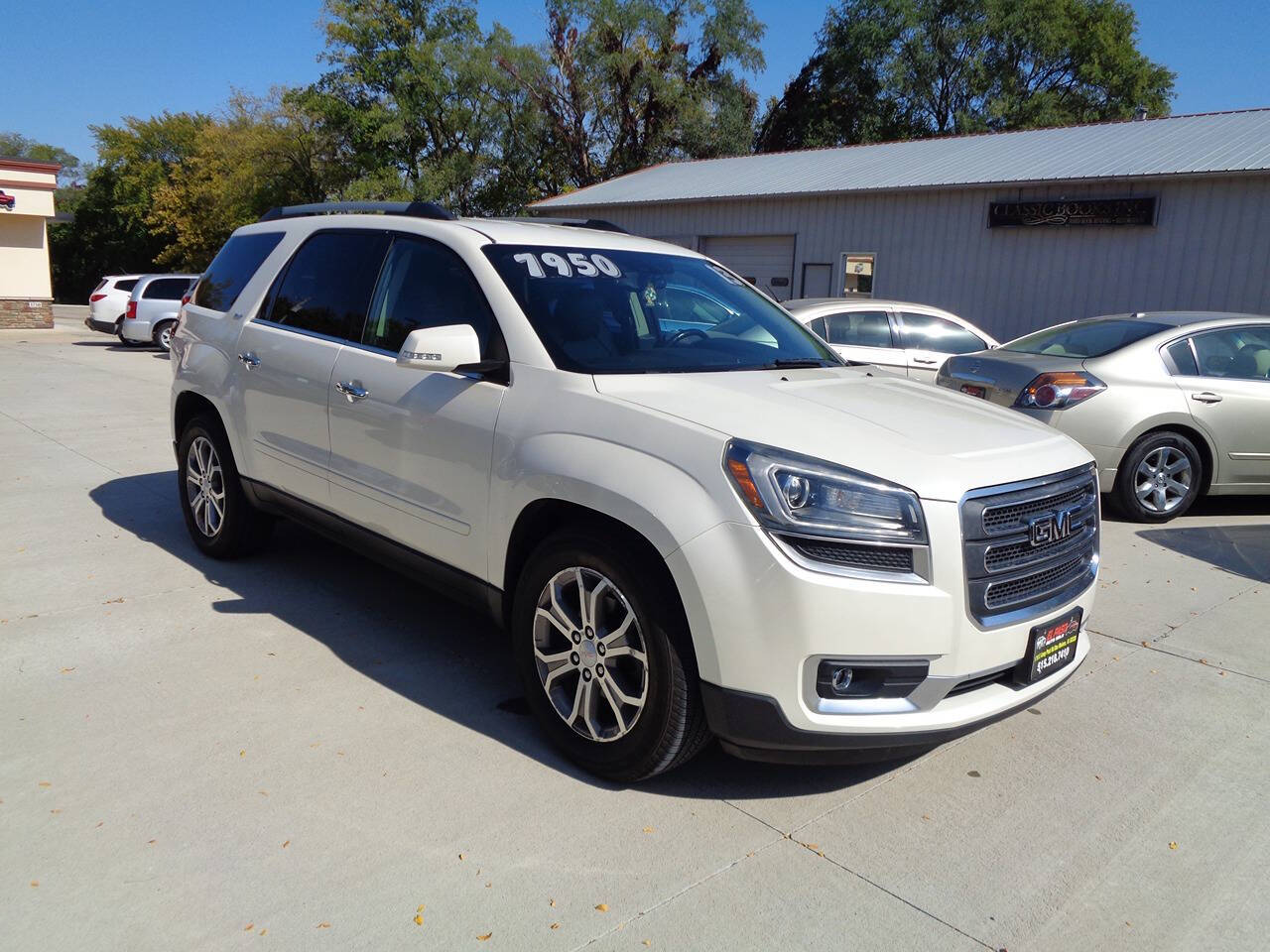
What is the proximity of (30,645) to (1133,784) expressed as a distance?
454 cm

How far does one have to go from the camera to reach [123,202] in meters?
54.1

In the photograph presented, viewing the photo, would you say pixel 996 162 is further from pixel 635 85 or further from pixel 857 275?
pixel 635 85

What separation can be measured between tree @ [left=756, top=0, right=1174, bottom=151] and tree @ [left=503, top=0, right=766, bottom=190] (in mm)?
4070

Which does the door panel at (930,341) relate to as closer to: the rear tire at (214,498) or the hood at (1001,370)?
the hood at (1001,370)

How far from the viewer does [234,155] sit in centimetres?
4444

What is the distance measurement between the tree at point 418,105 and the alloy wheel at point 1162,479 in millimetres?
33262

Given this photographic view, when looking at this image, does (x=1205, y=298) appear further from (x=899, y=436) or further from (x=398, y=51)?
(x=398, y=51)

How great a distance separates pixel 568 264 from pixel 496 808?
2.16 metres

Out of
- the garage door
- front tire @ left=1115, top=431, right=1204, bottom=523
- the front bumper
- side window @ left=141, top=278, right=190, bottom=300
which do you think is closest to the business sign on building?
the garage door

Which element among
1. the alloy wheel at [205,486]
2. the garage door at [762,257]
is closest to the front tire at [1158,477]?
the alloy wheel at [205,486]

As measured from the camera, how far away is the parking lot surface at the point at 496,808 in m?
2.72

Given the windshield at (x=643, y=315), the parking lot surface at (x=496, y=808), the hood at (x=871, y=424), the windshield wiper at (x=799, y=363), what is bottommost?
the parking lot surface at (x=496, y=808)

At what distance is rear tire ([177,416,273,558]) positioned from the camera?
548 cm

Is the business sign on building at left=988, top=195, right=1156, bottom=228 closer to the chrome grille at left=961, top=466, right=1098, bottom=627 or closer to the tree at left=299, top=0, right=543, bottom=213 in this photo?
the chrome grille at left=961, top=466, right=1098, bottom=627
